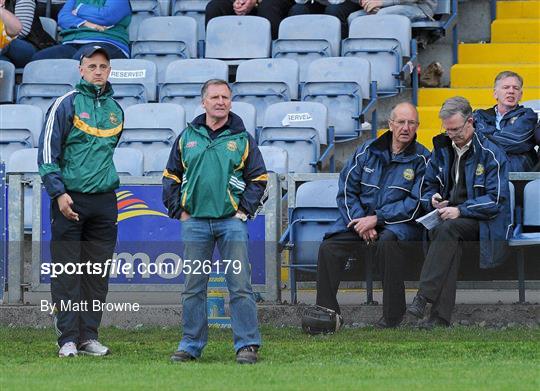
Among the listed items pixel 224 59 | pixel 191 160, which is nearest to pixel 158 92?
pixel 224 59

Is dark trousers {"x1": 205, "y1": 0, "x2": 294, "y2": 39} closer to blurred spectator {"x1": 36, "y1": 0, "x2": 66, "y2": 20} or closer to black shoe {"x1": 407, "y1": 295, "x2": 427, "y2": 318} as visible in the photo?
blurred spectator {"x1": 36, "y1": 0, "x2": 66, "y2": 20}

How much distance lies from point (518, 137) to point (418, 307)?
2.03 metres

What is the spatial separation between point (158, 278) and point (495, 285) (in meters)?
2.75

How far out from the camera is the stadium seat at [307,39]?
50.0ft

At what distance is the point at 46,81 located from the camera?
15.2 metres

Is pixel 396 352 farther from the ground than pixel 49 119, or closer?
closer

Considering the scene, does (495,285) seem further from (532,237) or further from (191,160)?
(191,160)

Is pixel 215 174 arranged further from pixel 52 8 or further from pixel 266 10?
pixel 52 8

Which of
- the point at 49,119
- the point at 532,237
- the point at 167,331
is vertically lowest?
the point at 167,331

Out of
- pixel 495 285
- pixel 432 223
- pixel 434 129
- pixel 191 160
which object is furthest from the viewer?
pixel 434 129

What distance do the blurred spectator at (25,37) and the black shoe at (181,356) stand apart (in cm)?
765

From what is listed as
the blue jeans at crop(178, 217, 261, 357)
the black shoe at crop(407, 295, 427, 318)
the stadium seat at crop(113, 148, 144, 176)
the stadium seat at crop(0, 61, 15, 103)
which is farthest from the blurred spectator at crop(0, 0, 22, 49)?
the blue jeans at crop(178, 217, 261, 357)

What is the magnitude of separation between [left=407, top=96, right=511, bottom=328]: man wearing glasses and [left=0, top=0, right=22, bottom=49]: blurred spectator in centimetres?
600

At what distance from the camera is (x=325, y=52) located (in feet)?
49.9
